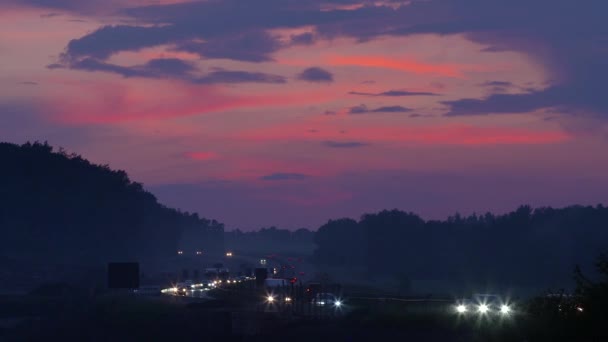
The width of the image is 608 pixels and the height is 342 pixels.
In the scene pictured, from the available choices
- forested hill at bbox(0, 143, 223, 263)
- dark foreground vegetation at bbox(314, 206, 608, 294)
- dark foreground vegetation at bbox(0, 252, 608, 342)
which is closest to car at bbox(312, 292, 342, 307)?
dark foreground vegetation at bbox(0, 252, 608, 342)

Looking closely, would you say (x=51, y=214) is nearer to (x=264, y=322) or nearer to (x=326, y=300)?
(x=326, y=300)

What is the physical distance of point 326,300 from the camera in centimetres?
6644

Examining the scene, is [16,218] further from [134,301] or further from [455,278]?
[134,301]

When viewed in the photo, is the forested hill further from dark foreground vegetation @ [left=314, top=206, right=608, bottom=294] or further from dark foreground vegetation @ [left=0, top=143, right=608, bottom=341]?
dark foreground vegetation @ [left=314, top=206, right=608, bottom=294]

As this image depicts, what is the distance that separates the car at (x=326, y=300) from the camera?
64.9m

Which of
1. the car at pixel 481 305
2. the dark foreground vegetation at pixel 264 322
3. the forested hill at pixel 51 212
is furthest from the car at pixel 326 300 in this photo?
the forested hill at pixel 51 212

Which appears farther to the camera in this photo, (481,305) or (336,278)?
(336,278)

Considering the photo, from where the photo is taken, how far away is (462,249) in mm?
179000

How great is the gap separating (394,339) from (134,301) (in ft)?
110

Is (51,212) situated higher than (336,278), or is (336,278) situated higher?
(51,212)

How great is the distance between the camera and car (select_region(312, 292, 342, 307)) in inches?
2555

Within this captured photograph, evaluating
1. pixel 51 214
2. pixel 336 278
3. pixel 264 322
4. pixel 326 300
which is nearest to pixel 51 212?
pixel 51 214

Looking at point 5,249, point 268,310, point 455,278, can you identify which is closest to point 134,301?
point 268,310

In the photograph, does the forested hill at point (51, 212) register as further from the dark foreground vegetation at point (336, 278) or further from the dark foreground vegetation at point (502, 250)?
the dark foreground vegetation at point (502, 250)
